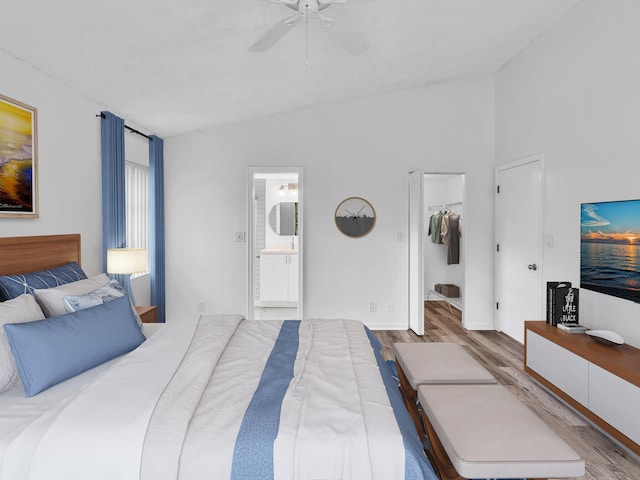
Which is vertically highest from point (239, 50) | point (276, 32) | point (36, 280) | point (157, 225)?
point (239, 50)

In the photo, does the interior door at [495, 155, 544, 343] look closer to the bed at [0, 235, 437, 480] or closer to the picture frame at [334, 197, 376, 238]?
the picture frame at [334, 197, 376, 238]

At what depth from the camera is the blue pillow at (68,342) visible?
65.8 inches

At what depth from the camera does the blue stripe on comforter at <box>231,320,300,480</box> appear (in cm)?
127

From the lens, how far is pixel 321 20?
2270 mm

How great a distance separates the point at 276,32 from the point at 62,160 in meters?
1.96

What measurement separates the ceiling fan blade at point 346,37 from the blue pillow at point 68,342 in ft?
6.41

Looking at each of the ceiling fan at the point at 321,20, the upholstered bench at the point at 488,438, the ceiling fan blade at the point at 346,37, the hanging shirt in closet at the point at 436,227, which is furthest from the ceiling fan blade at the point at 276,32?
the hanging shirt in closet at the point at 436,227

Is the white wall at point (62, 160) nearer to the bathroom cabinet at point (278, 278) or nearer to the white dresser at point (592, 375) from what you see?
the bathroom cabinet at point (278, 278)

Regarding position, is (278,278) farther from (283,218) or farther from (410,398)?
(410,398)

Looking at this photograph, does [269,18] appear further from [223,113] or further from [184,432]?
[184,432]

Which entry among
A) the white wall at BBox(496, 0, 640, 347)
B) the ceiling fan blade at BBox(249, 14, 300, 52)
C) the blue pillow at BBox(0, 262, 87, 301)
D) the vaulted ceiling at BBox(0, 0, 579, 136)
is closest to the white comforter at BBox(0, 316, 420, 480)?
the blue pillow at BBox(0, 262, 87, 301)

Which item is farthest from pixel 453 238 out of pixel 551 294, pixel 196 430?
pixel 196 430

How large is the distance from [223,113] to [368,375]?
3.49 metres

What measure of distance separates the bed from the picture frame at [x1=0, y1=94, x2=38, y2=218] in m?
0.73
